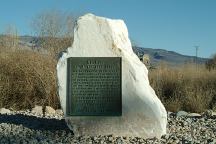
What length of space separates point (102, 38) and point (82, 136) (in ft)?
5.74

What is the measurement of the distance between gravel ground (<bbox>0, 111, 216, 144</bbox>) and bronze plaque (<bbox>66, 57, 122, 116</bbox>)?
19.4 inches

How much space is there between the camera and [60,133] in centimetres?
1011

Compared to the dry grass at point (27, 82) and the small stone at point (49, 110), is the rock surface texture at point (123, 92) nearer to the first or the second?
the small stone at point (49, 110)

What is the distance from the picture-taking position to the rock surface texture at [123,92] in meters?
9.84

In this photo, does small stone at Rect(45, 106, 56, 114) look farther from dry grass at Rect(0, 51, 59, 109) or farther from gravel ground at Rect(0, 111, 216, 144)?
gravel ground at Rect(0, 111, 216, 144)

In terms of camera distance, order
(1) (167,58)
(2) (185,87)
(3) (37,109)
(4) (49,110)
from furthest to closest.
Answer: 1. (1) (167,58)
2. (2) (185,87)
3. (3) (37,109)
4. (4) (49,110)

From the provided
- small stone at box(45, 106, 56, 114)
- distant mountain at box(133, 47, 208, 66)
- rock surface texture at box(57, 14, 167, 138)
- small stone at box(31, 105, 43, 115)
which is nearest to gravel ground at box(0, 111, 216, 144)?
rock surface texture at box(57, 14, 167, 138)

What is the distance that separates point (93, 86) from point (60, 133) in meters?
1.02

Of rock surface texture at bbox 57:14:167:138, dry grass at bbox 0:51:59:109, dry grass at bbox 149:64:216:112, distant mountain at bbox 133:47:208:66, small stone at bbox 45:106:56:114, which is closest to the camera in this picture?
rock surface texture at bbox 57:14:167:138

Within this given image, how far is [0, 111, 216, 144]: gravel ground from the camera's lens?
31.4 feet

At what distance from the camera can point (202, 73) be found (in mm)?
23547

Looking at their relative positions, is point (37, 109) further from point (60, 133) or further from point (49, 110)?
point (60, 133)

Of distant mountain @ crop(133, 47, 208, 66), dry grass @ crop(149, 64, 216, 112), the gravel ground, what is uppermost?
distant mountain @ crop(133, 47, 208, 66)

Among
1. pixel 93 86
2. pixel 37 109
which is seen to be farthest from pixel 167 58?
pixel 93 86
